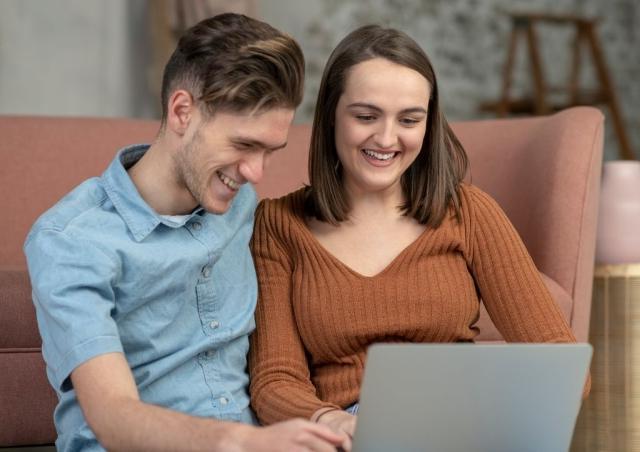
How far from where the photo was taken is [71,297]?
1.26m

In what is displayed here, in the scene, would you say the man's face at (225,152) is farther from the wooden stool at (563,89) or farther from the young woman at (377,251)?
the wooden stool at (563,89)

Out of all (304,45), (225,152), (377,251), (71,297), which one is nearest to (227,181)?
(225,152)

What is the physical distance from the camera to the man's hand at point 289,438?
1.11m

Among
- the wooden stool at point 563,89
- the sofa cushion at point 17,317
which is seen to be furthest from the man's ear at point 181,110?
the wooden stool at point 563,89

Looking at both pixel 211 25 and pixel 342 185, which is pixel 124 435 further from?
pixel 342 185

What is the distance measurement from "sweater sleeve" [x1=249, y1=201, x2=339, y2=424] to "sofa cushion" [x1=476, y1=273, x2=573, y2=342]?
25.1 inches

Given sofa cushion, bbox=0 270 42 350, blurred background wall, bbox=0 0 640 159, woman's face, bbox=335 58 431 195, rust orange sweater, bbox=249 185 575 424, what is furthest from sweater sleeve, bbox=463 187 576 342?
blurred background wall, bbox=0 0 640 159

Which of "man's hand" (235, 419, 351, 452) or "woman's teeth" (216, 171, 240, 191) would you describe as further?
"woman's teeth" (216, 171, 240, 191)

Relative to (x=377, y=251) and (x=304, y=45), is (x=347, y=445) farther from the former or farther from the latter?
(x=304, y=45)

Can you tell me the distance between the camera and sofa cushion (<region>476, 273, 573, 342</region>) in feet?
7.14

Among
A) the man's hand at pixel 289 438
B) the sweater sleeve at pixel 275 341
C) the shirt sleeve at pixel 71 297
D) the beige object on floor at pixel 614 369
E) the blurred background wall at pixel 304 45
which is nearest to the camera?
the man's hand at pixel 289 438

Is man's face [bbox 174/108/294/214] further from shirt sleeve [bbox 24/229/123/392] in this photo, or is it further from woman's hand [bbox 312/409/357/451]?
woman's hand [bbox 312/409/357/451]

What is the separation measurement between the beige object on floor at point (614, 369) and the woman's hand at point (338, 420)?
110 centimetres

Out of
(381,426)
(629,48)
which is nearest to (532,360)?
(381,426)
